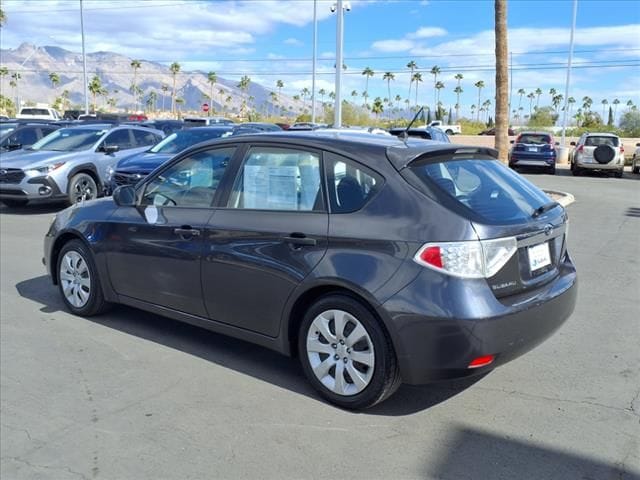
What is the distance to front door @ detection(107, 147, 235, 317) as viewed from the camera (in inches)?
181

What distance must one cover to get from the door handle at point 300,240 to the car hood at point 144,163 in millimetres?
7701

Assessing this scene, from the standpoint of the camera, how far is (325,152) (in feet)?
13.4

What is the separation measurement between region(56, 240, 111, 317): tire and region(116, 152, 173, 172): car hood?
5.63m

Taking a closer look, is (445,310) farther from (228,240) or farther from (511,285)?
(228,240)

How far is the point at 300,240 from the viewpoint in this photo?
3953 mm

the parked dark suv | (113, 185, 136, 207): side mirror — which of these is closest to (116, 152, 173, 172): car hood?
(113, 185, 136, 207): side mirror

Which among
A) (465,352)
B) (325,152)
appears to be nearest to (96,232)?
(325,152)

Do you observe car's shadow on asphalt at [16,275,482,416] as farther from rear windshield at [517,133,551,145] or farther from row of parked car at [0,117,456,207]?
rear windshield at [517,133,551,145]

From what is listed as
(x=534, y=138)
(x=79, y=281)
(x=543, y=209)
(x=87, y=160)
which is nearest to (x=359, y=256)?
(x=543, y=209)

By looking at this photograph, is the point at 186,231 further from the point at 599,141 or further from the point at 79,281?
the point at 599,141

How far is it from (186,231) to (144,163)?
7.29m

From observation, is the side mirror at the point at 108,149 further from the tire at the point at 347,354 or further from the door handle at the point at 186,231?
the tire at the point at 347,354

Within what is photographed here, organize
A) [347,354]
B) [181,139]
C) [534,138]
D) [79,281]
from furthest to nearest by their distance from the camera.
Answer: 1. [534,138]
2. [181,139]
3. [79,281]
4. [347,354]

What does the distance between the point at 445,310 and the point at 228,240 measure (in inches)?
65.7
